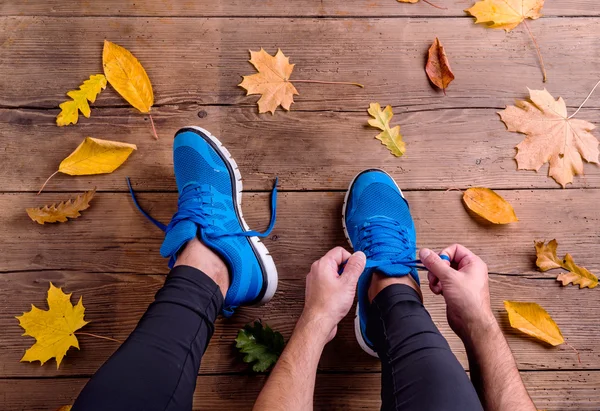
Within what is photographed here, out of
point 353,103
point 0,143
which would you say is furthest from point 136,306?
point 353,103

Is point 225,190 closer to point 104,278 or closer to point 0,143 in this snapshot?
point 104,278

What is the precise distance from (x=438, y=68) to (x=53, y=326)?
1316 millimetres

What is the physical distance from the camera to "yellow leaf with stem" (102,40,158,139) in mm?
1204

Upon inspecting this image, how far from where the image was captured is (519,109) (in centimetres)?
123

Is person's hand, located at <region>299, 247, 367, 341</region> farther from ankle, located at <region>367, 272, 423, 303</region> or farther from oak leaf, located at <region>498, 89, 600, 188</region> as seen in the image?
oak leaf, located at <region>498, 89, 600, 188</region>

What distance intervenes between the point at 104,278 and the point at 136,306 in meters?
0.12

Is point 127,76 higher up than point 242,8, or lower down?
lower down

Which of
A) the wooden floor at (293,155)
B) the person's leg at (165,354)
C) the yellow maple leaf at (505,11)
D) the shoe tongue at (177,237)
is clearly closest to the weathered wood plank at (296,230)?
the wooden floor at (293,155)

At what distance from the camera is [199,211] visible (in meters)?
1.08

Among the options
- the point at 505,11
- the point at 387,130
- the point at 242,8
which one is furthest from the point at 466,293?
the point at 242,8

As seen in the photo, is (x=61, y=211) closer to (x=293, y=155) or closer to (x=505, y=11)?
(x=293, y=155)

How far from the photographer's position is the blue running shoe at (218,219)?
1035 millimetres

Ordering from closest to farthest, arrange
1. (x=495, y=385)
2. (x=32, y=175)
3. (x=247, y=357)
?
(x=495, y=385), (x=247, y=357), (x=32, y=175)

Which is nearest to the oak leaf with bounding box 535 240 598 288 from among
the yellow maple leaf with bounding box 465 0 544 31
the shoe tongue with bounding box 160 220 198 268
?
the yellow maple leaf with bounding box 465 0 544 31
